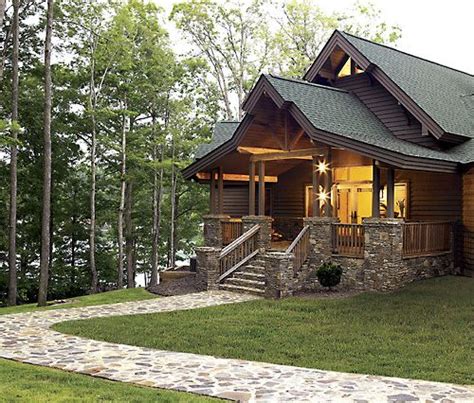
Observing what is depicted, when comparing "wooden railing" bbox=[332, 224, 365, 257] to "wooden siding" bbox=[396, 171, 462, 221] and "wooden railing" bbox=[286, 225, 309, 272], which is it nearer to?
"wooden railing" bbox=[286, 225, 309, 272]

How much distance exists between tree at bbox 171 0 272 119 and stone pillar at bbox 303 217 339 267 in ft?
56.9

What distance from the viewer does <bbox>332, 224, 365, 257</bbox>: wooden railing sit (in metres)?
14.3

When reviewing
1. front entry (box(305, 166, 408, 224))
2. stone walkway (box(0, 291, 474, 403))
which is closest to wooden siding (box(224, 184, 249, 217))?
front entry (box(305, 166, 408, 224))

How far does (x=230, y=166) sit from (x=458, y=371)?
12754 millimetres

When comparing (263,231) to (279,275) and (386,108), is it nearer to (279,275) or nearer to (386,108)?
(279,275)

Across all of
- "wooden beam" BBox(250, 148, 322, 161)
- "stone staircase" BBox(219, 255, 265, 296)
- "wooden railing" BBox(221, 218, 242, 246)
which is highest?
"wooden beam" BBox(250, 148, 322, 161)

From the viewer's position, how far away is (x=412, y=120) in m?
16.5

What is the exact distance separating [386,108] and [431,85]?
256 centimetres

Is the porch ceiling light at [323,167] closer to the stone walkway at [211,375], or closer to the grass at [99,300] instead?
the grass at [99,300]

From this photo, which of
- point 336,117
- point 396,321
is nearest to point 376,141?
point 336,117

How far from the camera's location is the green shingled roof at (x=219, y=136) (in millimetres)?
21897

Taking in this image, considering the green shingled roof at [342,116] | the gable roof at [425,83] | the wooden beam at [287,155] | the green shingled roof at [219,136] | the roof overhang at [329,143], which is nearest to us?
the roof overhang at [329,143]

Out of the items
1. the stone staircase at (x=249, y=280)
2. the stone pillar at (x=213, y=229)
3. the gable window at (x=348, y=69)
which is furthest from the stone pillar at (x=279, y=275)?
the gable window at (x=348, y=69)

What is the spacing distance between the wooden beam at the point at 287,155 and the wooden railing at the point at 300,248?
2187 mm
